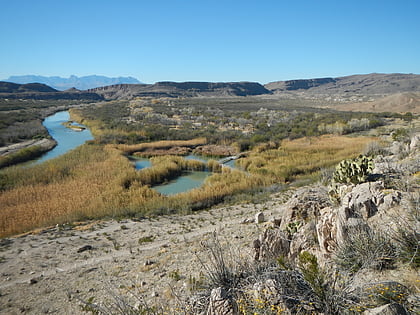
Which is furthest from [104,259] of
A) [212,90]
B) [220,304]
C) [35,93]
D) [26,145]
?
[212,90]

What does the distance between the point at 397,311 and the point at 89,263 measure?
27.6 ft

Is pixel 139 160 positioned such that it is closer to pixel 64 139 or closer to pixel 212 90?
pixel 64 139

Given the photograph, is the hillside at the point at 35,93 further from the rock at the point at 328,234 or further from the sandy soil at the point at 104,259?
the rock at the point at 328,234

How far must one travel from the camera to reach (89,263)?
27.7ft

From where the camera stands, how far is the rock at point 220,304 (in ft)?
11.6

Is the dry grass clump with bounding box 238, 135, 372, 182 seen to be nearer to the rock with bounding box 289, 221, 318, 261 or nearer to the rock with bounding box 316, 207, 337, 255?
the rock with bounding box 289, 221, 318, 261

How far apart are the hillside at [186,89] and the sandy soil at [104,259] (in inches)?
5010

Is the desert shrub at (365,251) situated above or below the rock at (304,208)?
above

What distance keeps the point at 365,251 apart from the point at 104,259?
7.77 metres

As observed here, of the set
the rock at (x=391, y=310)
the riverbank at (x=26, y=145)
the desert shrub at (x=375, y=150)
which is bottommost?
the riverbank at (x=26, y=145)

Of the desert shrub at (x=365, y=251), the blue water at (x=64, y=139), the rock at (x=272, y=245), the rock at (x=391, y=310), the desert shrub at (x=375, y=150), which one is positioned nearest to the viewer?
the rock at (x=391, y=310)

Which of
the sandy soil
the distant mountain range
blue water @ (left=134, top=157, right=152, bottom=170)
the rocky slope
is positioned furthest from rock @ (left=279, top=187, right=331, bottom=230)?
the distant mountain range

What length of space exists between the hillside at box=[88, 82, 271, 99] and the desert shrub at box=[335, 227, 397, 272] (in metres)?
134

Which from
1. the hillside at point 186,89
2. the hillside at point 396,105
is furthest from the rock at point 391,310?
the hillside at point 186,89
